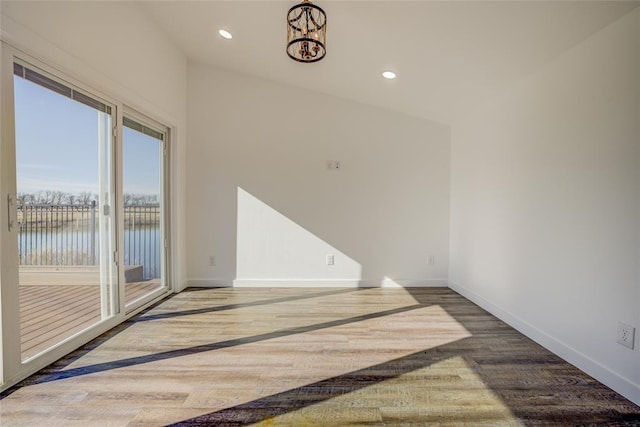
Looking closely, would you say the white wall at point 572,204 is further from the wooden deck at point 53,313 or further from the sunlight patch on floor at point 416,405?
the wooden deck at point 53,313

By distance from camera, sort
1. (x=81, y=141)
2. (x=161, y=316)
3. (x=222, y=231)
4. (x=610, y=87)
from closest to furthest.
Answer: (x=610, y=87) < (x=81, y=141) < (x=161, y=316) < (x=222, y=231)

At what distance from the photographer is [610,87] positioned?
1.90 metres

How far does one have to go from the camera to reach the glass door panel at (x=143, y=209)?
298cm

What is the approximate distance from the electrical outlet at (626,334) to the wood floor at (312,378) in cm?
32

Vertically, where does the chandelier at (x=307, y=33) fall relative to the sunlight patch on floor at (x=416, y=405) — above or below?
above

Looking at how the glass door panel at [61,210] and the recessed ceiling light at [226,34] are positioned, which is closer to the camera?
the glass door panel at [61,210]

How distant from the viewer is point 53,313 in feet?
7.32

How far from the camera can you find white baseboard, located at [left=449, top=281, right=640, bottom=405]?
177 centimetres

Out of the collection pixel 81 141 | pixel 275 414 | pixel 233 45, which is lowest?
pixel 275 414

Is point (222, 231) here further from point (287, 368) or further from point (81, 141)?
point (287, 368)

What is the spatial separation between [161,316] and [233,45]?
298 centimetres

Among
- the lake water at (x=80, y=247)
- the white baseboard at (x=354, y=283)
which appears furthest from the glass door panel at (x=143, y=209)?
the white baseboard at (x=354, y=283)

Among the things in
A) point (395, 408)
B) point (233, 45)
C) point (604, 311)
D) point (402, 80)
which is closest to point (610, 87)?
point (604, 311)

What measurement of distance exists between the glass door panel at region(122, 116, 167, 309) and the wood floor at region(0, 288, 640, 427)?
0.48 m
